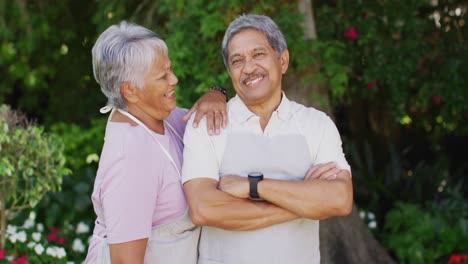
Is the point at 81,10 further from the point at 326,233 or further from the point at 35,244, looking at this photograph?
the point at 326,233

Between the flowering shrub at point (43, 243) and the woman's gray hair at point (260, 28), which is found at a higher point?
the woman's gray hair at point (260, 28)

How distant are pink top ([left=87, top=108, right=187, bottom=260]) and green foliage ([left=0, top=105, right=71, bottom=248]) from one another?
Result: 195cm

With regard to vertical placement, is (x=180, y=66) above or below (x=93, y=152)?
above

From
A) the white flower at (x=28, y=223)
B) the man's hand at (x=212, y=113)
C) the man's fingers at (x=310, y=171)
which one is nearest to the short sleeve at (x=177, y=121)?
the man's hand at (x=212, y=113)

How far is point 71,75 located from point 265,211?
17.0 feet

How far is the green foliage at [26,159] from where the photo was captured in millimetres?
4262

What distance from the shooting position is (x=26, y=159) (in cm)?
437

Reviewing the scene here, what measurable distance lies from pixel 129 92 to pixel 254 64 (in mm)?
489

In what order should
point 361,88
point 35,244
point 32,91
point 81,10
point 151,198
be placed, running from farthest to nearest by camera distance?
point 32,91, point 81,10, point 361,88, point 35,244, point 151,198

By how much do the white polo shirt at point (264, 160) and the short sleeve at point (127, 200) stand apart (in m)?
0.21

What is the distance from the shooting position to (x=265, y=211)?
2.44 meters

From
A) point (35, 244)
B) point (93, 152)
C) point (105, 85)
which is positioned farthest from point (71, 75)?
point (105, 85)

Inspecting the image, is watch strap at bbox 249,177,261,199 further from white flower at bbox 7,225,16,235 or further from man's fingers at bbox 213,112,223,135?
white flower at bbox 7,225,16,235

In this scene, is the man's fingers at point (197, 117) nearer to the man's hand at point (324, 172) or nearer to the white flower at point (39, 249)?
the man's hand at point (324, 172)
